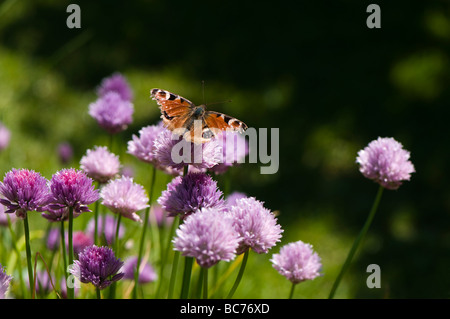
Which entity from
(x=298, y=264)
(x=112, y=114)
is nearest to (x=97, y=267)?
(x=298, y=264)

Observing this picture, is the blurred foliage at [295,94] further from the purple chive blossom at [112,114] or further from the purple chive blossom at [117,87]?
the purple chive blossom at [112,114]

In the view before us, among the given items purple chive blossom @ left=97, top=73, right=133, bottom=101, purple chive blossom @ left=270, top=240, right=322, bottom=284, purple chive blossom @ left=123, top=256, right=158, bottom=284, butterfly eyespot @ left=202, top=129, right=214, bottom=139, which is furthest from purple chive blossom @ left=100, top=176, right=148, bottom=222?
purple chive blossom @ left=97, top=73, right=133, bottom=101

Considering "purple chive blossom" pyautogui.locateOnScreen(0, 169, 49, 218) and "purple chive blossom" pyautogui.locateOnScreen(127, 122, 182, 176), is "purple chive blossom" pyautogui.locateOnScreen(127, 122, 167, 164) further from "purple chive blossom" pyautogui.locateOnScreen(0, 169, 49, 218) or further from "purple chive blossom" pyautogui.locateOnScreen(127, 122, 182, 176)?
"purple chive blossom" pyautogui.locateOnScreen(0, 169, 49, 218)

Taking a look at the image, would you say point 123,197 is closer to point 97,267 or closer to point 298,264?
point 97,267

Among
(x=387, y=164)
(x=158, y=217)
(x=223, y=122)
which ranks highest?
(x=223, y=122)

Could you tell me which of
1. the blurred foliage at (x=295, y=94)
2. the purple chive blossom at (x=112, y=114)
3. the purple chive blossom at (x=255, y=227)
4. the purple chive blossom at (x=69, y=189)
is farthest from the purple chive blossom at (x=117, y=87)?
the purple chive blossom at (x=255, y=227)
